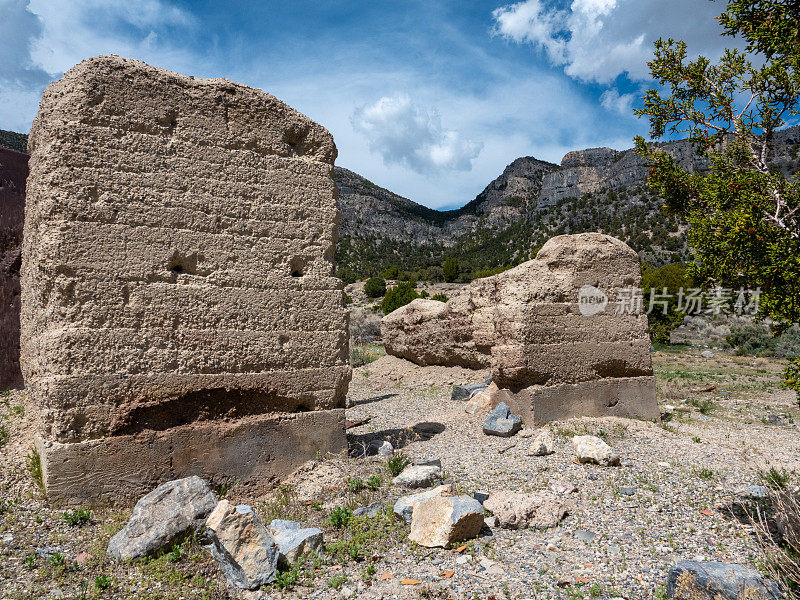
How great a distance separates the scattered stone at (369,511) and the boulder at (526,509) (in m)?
1.00

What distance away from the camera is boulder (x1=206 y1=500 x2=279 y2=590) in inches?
135

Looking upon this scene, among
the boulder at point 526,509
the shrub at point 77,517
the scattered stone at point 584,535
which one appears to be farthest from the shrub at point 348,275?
the scattered stone at point 584,535

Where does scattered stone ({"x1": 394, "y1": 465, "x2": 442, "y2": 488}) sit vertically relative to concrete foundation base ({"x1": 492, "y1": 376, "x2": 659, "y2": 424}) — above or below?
below

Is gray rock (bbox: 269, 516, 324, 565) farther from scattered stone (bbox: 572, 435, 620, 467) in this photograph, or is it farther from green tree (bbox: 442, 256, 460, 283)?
green tree (bbox: 442, 256, 460, 283)

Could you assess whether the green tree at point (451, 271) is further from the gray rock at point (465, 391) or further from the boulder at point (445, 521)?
the boulder at point (445, 521)

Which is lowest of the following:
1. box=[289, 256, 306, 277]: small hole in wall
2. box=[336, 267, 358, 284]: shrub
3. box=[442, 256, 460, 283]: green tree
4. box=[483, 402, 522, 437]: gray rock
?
box=[483, 402, 522, 437]: gray rock

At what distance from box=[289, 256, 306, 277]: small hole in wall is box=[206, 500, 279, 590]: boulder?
2547mm

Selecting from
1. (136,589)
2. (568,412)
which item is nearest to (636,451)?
(568,412)

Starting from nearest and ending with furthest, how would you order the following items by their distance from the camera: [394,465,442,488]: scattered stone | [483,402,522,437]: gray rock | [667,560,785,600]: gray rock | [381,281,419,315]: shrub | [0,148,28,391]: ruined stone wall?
[667,560,785,600]: gray rock < [394,465,442,488]: scattered stone < [0,148,28,391]: ruined stone wall < [483,402,522,437]: gray rock < [381,281,419,315]: shrub

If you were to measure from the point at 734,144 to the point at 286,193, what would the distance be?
4.42 m

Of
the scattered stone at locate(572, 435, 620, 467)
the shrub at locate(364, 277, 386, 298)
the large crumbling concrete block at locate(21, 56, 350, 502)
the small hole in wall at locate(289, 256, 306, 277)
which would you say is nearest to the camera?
the large crumbling concrete block at locate(21, 56, 350, 502)

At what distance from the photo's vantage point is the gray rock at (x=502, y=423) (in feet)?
22.7

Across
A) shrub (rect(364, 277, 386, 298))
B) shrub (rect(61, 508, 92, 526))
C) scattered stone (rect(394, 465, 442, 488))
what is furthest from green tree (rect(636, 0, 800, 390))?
shrub (rect(364, 277, 386, 298))

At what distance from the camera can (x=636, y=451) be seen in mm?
6129
